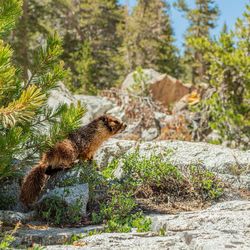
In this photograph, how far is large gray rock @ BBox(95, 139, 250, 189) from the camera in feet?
27.7

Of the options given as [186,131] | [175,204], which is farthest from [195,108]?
[175,204]

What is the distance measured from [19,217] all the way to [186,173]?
2.95 meters

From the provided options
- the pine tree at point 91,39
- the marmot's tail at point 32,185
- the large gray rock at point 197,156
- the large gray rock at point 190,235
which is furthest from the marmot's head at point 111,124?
the pine tree at point 91,39

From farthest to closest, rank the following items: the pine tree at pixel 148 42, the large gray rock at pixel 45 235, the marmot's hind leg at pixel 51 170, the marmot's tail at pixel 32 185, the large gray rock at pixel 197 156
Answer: the pine tree at pixel 148 42, the large gray rock at pixel 197 156, the marmot's hind leg at pixel 51 170, the marmot's tail at pixel 32 185, the large gray rock at pixel 45 235

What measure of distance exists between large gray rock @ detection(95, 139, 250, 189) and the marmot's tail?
2338 mm

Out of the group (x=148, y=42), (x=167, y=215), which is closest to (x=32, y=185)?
(x=167, y=215)

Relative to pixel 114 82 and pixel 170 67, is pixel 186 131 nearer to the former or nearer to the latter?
pixel 114 82

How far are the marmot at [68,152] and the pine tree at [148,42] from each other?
37039 millimetres

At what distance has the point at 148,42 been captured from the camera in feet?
150

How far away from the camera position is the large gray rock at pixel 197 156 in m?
8.45

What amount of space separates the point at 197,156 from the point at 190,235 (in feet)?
13.5

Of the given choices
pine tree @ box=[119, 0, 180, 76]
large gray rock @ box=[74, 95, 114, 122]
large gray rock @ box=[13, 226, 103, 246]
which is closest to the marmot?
large gray rock @ box=[13, 226, 103, 246]

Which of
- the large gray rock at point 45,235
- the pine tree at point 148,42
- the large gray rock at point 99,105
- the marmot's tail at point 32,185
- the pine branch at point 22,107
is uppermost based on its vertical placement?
the pine tree at point 148,42

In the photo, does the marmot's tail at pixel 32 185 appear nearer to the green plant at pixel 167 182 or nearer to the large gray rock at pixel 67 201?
the large gray rock at pixel 67 201
